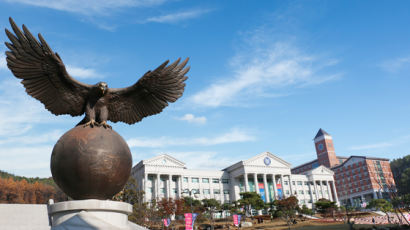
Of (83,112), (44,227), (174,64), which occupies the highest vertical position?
(174,64)

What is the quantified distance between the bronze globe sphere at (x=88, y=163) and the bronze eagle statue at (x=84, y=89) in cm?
68

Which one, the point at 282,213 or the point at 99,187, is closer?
the point at 99,187

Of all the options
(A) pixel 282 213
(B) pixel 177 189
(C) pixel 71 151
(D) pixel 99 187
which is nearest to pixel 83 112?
(C) pixel 71 151

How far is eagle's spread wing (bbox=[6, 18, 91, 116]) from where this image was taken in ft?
27.2

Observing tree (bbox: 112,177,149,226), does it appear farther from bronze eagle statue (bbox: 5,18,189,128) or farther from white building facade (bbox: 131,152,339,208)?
bronze eagle statue (bbox: 5,18,189,128)

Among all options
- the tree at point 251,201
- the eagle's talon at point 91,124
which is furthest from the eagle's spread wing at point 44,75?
the tree at point 251,201

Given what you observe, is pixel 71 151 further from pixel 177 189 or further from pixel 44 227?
pixel 177 189

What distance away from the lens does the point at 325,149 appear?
11550 cm

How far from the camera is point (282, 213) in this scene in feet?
157

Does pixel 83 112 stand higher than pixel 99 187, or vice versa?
pixel 83 112

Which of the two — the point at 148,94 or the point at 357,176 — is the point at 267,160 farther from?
the point at 148,94

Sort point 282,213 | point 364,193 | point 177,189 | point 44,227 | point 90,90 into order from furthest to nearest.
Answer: point 364,193
point 177,189
point 282,213
point 44,227
point 90,90

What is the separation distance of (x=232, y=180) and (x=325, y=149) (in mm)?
50945

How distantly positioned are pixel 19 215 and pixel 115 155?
20.9 meters
